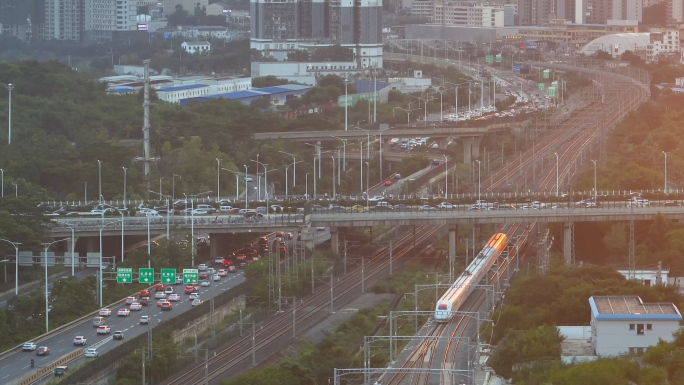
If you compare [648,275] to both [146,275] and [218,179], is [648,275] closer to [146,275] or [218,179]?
[146,275]

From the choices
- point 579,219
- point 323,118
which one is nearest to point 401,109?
point 323,118

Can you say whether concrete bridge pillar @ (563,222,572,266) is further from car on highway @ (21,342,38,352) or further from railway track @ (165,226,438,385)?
car on highway @ (21,342,38,352)

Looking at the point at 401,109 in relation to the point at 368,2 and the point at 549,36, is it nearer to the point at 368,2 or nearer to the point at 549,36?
the point at 368,2

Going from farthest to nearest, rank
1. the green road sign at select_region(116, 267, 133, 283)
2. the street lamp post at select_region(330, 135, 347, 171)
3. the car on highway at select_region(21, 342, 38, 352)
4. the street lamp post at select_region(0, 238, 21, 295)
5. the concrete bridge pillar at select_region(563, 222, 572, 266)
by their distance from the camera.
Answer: the street lamp post at select_region(330, 135, 347, 171) < the concrete bridge pillar at select_region(563, 222, 572, 266) < the street lamp post at select_region(0, 238, 21, 295) < the green road sign at select_region(116, 267, 133, 283) < the car on highway at select_region(21, 342, 38, 352)

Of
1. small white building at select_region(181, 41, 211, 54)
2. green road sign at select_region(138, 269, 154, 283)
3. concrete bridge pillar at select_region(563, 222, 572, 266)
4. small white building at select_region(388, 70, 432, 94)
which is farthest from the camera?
small white building at select_region(181, 41, 211, 54)

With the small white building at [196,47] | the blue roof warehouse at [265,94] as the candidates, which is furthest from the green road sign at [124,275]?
the small white building at [196,47]

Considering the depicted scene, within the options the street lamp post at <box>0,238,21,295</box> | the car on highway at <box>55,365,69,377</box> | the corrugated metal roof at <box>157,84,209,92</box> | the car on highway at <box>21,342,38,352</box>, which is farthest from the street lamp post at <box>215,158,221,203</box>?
the corrugated metal roof at <box>157,84,209,92</box>

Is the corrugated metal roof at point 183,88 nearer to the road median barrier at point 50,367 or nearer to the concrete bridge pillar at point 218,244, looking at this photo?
the concrete bridge pillar at point 218,244
